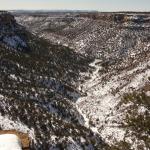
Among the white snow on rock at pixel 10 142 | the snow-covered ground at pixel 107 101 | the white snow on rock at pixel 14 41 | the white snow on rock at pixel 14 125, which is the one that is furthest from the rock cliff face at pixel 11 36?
the white snow on rock at pixel 10 142

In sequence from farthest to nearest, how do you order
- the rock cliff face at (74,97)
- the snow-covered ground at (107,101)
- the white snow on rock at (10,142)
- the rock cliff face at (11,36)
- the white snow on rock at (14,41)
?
the rock cliff face at (11,36) → the white snow on rock at (14,41) → the snow-covered ground at (107,101) → the rock cliff face at (74,97) → the white snow on rock at (10,142)

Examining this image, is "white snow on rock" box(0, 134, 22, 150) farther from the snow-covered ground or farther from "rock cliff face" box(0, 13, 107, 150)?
the snow-covered ground

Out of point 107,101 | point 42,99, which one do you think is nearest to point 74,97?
point 107,101

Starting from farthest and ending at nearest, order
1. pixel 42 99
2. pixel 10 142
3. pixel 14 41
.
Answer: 1. pixel 14 41
2. pixel 42 99
3. pixel 10 142

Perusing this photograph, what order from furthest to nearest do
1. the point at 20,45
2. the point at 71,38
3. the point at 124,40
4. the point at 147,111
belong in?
the point at 71,38 < the point at 124,40 < the point at 20,45 < the point at 147,111

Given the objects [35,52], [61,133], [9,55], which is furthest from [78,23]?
[61,133]

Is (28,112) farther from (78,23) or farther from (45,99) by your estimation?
(78,23)

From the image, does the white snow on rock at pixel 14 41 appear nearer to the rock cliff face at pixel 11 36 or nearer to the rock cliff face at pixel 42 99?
the rock cliff face at pixel 11 36

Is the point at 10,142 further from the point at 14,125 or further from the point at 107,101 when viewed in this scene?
the point at 107,101
